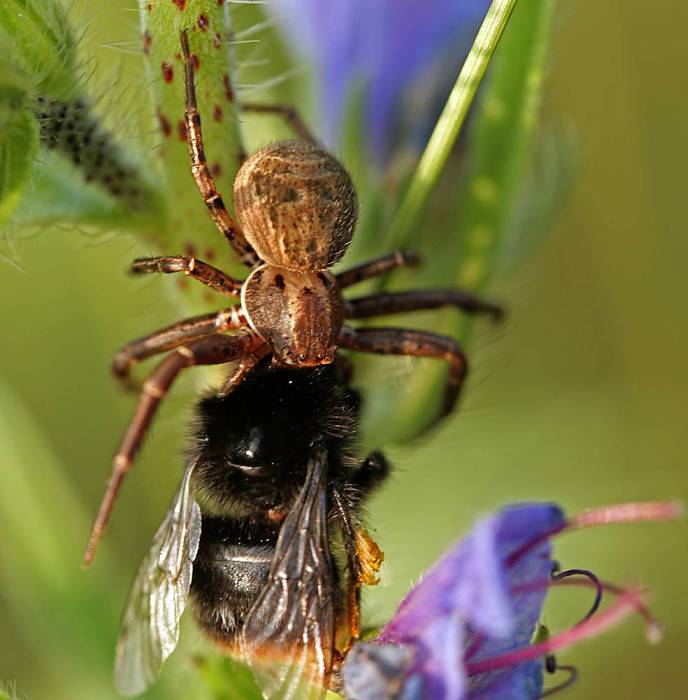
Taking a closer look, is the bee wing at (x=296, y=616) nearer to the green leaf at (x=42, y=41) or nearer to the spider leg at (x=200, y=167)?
the spider leg at (x=200, y=167)

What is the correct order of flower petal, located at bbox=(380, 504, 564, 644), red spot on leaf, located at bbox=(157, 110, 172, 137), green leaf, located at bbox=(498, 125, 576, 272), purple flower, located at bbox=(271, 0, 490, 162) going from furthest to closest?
purple flower, located at bbox=(271, 0, 490, 162) < green leaf, located at bbox=(498, 125, 576, 272) < red spot on leaf, located at bbox=(157, 110, 172, 137) < flower petal, located at bbox=(380, 504, 564, 644)

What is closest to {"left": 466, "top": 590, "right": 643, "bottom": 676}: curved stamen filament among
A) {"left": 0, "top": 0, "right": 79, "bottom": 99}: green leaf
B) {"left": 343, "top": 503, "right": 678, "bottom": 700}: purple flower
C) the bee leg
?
{"left": 343, "top": 503, "right": 678, "bottom": 700}: purple flower

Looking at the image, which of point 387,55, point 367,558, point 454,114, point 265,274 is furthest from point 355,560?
point 387,55

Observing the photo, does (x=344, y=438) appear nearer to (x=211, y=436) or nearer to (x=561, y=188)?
(x=211, y=436)

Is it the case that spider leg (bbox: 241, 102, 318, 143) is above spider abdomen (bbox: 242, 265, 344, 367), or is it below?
above

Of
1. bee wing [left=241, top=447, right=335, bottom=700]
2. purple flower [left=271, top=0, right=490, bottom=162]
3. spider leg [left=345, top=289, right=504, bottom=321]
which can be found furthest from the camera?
purple flower [left=271, top=0, right=490, bottom=162]

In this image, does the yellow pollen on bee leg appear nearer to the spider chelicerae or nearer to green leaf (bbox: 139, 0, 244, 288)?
the spider chelicerae

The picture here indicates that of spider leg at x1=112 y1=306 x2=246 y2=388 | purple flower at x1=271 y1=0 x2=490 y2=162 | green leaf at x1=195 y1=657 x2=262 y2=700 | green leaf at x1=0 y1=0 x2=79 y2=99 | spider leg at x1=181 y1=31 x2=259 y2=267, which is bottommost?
green leaf at x1=195 y1=657 x2=262 y2=700

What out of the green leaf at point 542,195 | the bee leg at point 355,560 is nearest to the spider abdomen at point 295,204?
the bee leg at point 355,560
